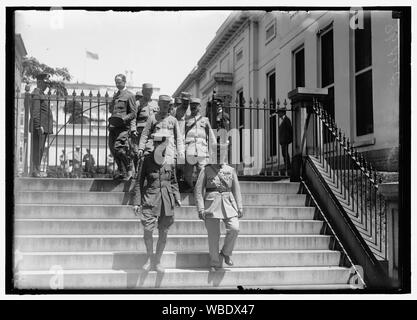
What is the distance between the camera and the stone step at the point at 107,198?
716 centimetres

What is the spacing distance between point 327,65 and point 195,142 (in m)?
4.75

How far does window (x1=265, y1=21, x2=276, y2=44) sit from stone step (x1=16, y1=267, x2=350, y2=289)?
368 inches

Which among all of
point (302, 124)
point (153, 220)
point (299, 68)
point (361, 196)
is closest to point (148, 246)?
point (153, 220)

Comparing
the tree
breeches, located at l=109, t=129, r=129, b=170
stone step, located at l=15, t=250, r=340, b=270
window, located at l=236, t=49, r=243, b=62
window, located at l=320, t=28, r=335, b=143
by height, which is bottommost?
stone step, located at l=15, t=250, r=340, b=270

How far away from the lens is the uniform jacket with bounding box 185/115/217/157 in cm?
793

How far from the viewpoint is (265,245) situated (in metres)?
6.69

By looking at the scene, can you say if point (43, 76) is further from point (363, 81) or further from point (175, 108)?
point (363, 81)

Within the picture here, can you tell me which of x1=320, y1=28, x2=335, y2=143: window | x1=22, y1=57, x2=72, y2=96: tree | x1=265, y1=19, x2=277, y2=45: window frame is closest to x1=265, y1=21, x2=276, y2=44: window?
x1=265, y1=19, x2=277, y2=45: window frame

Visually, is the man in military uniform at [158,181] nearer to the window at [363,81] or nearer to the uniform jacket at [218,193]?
the uniform jacket at [218,193]

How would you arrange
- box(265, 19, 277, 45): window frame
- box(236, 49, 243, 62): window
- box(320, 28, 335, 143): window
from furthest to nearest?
box(236, 49, 243, 62): window < box(265, 19, 277, 45): window frame < box(320, 28, 335, 143): window

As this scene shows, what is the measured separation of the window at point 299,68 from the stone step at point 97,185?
16.5 ft

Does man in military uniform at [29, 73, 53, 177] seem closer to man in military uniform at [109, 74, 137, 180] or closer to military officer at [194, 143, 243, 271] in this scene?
man in military uniform at [109, 74, 137, 180]

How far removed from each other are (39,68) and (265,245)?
4.56 m

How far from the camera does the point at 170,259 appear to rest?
20.5 feet
